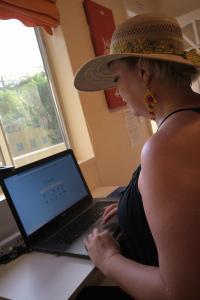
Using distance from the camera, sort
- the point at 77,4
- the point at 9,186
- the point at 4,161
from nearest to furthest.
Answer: the point at 9,186, the point at 4,161, the point at 77,4

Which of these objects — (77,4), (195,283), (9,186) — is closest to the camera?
(195,283)

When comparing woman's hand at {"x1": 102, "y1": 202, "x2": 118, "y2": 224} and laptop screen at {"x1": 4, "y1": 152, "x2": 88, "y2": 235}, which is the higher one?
laptop screen at {"x1": 4, "y1": 152, "x2": 88, "y2": 235}

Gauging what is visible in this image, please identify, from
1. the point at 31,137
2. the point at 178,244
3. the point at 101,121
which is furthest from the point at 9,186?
the point at 101,121

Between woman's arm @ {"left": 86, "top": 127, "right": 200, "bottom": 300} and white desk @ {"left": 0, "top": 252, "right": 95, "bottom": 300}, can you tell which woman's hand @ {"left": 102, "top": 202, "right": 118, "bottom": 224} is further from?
woman's arm @ {"left": 86, "top": 127, "right": 200, "bottom": 300}

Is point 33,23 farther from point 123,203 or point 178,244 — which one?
point 178,244

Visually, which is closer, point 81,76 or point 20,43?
point 81,76

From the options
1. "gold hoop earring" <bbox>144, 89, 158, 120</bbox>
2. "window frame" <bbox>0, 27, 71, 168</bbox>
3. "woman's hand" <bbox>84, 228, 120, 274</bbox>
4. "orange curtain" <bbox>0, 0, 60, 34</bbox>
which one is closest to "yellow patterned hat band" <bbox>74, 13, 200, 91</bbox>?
"gold hoop earring" <bbox>144, 89, 158, 120</bbox>

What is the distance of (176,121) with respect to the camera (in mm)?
760

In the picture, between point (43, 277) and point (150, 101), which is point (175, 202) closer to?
point (150, 101)

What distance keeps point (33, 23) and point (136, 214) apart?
4.29ft

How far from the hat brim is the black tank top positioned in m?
0.15

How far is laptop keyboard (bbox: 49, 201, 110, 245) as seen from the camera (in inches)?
45.0

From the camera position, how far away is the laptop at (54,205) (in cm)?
111

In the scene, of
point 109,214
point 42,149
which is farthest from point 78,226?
point 42,149
